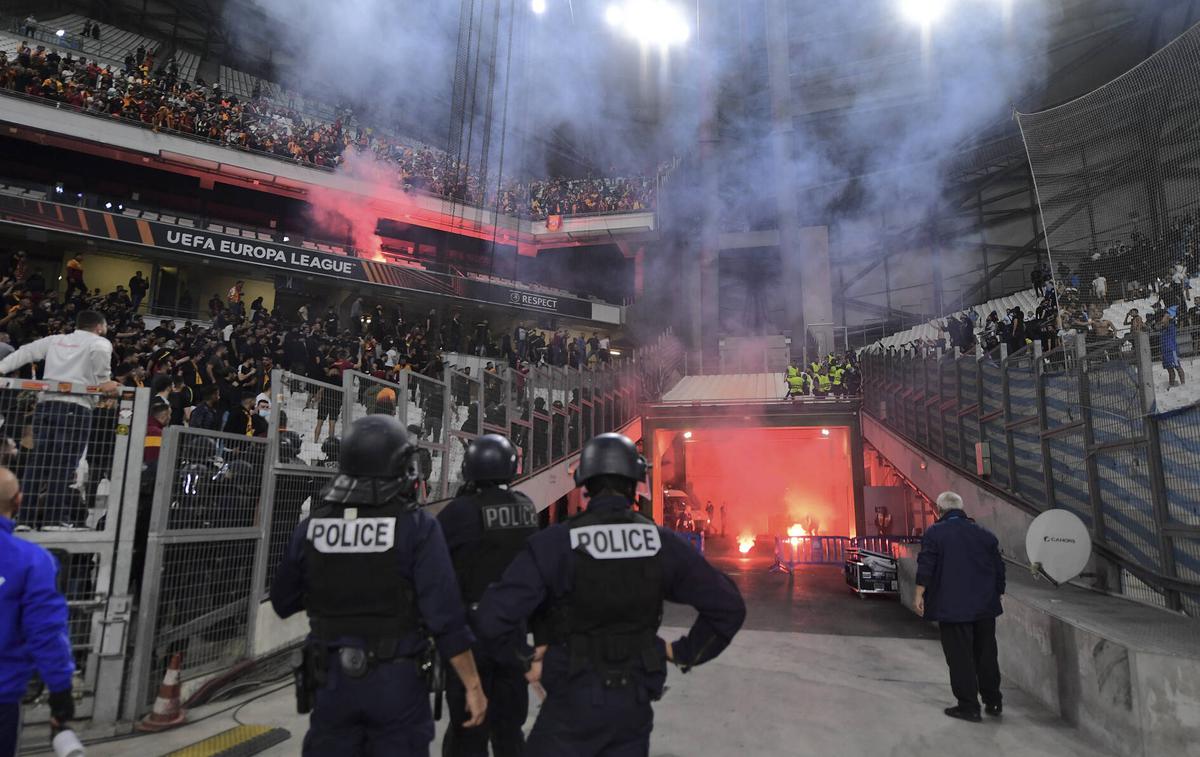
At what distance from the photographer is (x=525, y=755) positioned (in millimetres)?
2197

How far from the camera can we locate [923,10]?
22188 mm

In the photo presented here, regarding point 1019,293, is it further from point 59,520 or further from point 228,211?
point 228,211

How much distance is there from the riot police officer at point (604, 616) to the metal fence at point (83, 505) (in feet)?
9.74

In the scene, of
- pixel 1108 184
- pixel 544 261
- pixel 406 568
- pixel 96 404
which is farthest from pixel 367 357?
pixel 544 261

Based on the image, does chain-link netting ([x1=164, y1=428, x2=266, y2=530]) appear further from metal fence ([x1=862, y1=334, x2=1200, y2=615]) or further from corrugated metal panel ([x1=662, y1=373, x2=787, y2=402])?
corrugated metal panel ([x1=662, y1=373, x2=787, y2=402])

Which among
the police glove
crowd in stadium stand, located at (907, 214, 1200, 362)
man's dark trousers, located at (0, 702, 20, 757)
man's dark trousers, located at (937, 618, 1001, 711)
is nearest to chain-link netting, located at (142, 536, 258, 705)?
man's dark trousers, located at (0, 702, 20, 757)

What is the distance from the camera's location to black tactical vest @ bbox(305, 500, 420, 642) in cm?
225

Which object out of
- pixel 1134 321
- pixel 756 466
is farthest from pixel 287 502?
pixel 756 466

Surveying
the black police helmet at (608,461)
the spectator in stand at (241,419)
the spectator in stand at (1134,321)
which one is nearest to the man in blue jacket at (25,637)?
the black police helmet at (608,461)

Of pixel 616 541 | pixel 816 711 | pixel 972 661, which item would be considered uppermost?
pixel 616 541

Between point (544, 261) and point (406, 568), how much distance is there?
90.6 feet

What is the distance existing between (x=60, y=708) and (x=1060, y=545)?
664cm

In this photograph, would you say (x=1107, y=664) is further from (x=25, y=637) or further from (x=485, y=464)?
(x=25, y=637)

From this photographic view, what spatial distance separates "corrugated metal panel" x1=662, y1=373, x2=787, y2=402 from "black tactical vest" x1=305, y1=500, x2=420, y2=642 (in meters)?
15.4
